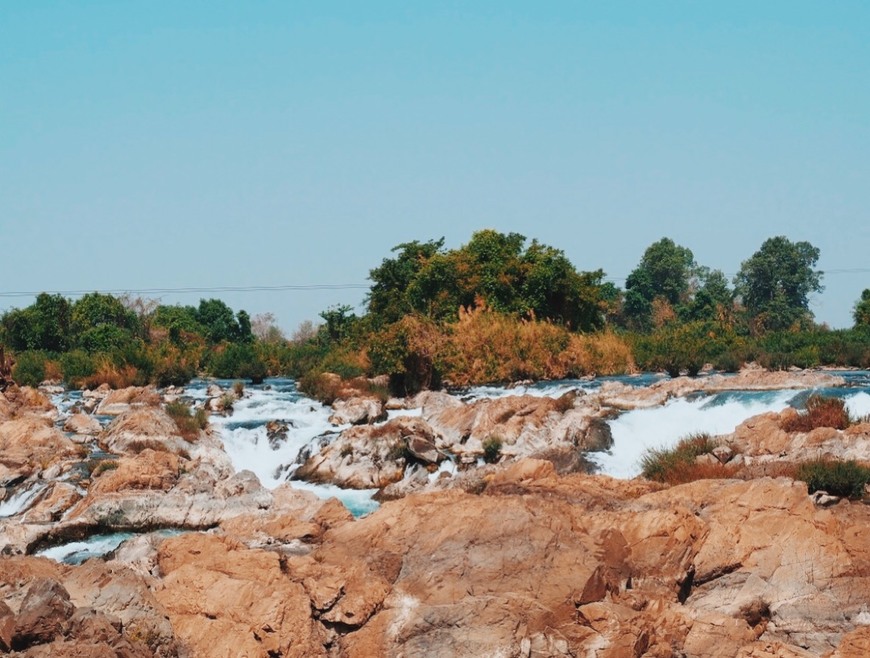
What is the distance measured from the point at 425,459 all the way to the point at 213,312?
40036mm

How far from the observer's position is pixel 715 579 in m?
11.9

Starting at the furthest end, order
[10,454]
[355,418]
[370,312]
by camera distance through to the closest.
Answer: [370,312] < [355,418] < [10,454]

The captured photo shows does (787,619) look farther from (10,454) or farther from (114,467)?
(10,454)

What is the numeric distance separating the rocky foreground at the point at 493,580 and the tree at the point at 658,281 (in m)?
57.8

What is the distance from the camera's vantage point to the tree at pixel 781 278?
70938 millimetres

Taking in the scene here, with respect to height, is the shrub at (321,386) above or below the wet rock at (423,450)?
above

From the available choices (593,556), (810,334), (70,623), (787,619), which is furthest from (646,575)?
(810,334)

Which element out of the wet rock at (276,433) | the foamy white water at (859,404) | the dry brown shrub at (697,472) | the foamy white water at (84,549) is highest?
the foamy white water at (859,404)

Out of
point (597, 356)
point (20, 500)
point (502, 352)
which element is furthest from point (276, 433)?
point (597, 356)

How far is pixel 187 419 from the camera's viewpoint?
25609 mm

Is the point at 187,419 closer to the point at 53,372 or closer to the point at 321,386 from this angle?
the point at 321,386

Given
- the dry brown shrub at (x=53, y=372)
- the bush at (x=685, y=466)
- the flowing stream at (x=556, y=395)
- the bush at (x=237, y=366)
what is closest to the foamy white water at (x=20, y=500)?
the flowing stream at (x=556, y=395)

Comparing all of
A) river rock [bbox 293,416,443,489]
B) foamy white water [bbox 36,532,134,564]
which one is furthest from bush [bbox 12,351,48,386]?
foamy white water [bbox 36,532,134,564]

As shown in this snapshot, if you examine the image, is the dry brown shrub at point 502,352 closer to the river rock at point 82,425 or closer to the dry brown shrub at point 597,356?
the dry brown shrub at point 597,356
